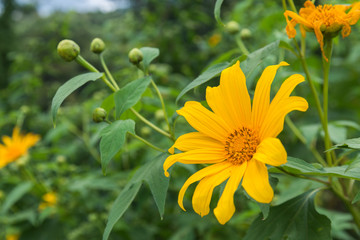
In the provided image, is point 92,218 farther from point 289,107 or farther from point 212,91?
point 289,107

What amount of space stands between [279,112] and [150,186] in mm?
306

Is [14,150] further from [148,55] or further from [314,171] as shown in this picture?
[314,171]

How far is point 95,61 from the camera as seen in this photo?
4.36 meters

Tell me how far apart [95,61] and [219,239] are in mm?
3283

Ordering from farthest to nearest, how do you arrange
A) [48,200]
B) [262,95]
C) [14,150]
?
[14,150] → [48,200] → [262,95]

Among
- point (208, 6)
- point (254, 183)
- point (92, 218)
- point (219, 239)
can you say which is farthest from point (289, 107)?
point (208, 6)

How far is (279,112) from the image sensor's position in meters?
0.63

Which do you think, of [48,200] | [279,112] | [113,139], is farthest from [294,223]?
[48,200]

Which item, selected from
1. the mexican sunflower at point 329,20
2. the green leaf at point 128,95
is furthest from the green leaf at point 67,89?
the mexican sunflower at point 329,20

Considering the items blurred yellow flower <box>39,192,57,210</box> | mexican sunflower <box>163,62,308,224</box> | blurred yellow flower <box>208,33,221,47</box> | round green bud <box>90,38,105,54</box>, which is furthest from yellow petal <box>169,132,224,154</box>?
blurred yellow flower <box>208,33,221,47</box>

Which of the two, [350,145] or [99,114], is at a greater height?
[99,114]

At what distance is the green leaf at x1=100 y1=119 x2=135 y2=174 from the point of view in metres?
0.70

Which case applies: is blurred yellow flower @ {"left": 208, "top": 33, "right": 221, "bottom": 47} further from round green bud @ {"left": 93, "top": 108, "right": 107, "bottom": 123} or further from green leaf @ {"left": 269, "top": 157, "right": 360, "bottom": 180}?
green leaf @ {"left": 269, "top": 157, "right": 360, "bottom": 180}

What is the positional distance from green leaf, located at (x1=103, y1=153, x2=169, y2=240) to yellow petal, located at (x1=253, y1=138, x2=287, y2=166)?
0.75ft
